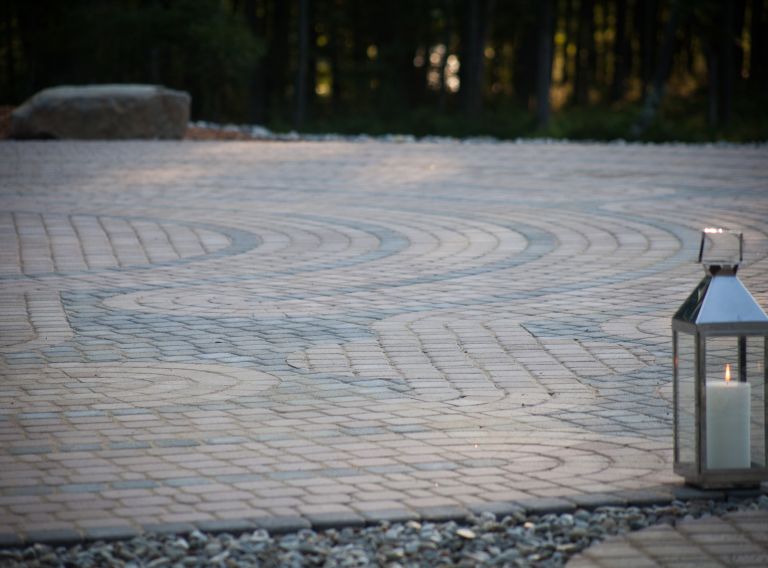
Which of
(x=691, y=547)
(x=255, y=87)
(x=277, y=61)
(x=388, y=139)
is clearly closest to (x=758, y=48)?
(x=277, y=61)

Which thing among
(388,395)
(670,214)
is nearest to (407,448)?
(388,395)

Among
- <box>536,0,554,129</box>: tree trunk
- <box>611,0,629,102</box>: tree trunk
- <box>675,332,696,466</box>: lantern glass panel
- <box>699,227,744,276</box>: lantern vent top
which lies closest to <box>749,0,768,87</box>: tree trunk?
<box>611,0,629,102</box>: tree trunk

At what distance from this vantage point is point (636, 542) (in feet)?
13.8

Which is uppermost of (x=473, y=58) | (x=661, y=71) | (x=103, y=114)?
(x=473, y=58)

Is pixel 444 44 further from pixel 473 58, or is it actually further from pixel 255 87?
pixel 255 87

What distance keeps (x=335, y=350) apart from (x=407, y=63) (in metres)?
46.1

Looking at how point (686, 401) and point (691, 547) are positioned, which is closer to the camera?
point (691, 547)

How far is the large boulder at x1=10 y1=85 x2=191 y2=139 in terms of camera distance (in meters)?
25.3

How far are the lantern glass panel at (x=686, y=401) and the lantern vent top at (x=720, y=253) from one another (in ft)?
1.02

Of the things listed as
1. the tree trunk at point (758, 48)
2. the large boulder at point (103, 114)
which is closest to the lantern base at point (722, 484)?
the large boulder at point (103, 114)

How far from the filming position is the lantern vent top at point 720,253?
4.82 meters

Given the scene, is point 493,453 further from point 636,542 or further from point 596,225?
point 596,225

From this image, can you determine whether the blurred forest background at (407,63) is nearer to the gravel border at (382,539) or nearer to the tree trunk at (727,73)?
the tree trunk at (727,73)

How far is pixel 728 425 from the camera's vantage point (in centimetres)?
484
